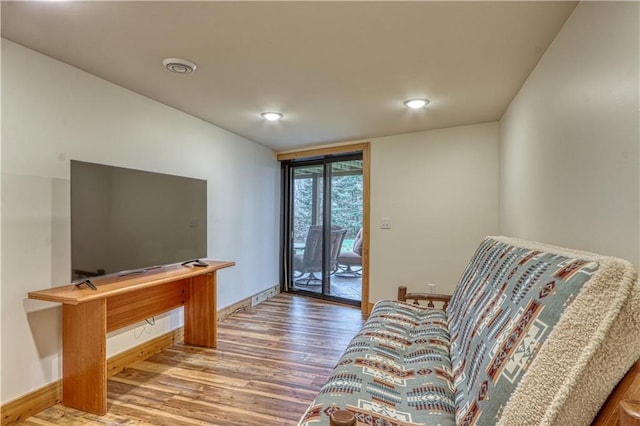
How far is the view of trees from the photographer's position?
4.38 m

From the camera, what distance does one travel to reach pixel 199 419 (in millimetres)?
1928

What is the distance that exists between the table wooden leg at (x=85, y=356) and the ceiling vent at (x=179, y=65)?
4.98ft

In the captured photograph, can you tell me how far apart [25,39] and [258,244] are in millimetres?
3040

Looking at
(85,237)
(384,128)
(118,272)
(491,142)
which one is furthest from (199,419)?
(491,142)

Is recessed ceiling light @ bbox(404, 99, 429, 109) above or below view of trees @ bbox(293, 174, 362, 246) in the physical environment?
above

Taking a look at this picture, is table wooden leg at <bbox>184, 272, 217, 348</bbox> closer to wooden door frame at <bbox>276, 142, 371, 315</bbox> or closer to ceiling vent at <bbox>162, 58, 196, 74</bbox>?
ceiling vent at <bbox>162, 58, 196, 74</bbox>

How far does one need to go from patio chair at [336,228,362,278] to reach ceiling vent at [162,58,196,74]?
9.40 feet

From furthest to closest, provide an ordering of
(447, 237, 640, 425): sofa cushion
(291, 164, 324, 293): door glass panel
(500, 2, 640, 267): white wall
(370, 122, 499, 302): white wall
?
(291, 164, 324, 293): door glass panel → (370, 122, 499, 302): white wall → (500, 2, 640, 267): white wall → (447, 237, 640, 425): sofa cushion

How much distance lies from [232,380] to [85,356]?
95cm

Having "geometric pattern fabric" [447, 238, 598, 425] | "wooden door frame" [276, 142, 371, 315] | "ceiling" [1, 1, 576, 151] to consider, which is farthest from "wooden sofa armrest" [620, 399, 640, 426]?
"wooden door frame" [276, 142, 371, 315]

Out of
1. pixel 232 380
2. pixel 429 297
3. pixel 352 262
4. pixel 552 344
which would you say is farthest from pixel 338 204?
pixel 552 344

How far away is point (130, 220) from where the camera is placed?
2309mm

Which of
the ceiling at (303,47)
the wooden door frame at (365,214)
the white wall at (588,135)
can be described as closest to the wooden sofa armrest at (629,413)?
the white wall at (588,135)

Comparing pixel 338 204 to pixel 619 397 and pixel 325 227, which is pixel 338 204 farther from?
pixel 619 397
